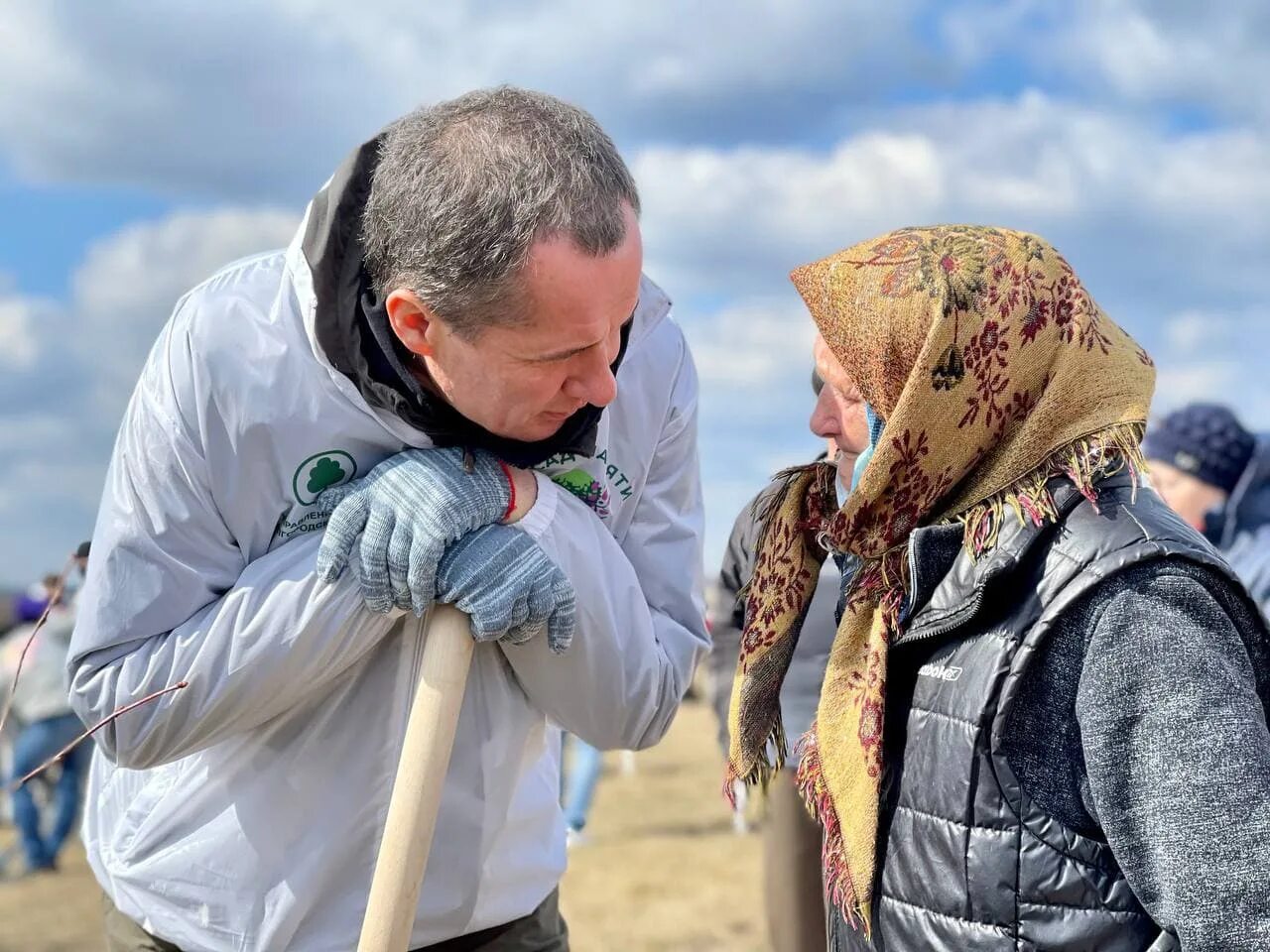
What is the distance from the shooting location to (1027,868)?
165 centimetres

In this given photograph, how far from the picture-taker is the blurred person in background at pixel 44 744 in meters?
8.50

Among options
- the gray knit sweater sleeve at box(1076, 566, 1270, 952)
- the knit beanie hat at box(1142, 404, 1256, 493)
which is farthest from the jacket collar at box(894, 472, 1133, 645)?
the knit beanie hat at box(1142, 404, 1256, 493)

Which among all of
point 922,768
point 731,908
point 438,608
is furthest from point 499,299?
point 731,908

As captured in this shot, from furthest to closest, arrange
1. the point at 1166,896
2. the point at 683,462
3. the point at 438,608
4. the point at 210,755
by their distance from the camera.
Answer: the point at 683,462 → the point at 210,755 → the point at 438,608 → the point at 1166,896

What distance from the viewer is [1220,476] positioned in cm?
464

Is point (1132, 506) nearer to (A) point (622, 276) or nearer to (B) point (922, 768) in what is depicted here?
(B) point (922, 768)

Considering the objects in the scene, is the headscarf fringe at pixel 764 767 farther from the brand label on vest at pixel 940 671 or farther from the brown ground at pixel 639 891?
the brown ground at pixel 639 891

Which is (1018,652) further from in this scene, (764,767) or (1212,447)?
(1212,447)

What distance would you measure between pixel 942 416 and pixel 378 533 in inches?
31.3

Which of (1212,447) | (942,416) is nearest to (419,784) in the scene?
(942,416)

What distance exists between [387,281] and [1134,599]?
1083 mm

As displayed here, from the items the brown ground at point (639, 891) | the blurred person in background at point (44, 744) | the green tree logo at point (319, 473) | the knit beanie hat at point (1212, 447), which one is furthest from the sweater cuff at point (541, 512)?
the blurred person in background at point (44, 744)

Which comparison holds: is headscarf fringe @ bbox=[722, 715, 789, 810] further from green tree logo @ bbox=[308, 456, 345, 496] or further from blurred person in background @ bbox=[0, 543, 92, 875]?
blurred person in background @ bbox=[0, 543, 92, 875]

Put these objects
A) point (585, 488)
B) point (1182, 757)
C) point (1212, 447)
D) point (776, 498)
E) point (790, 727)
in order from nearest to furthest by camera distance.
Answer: point (1182, 757)
point (585, 488)
point (776, 498)
point (790, 727)
point (1212, 447)
